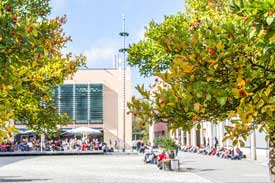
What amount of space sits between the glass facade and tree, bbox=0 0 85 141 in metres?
56.5

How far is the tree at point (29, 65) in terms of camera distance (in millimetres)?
4547

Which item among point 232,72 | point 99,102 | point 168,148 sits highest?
point 99,102

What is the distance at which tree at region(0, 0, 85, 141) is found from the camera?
179 inches

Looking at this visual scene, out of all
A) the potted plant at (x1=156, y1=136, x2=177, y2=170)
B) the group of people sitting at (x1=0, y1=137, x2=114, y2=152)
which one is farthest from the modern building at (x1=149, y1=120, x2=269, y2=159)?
the group of people sitting at (x1=0, y1=137, x2=114, y2=152)

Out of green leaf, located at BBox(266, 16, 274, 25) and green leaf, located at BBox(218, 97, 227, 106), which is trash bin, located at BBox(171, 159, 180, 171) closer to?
green leaf, located at BBox(218, 97, 227, 106)

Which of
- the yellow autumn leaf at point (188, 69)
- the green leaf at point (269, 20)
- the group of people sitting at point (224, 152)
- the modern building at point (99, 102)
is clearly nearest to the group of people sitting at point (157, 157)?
the group of people sitting at point (224, 152)

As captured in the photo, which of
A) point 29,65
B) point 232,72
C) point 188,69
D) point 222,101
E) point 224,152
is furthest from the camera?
point 224,152

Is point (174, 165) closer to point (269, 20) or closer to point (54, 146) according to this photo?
point (269, 20)

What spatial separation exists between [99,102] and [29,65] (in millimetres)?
63103

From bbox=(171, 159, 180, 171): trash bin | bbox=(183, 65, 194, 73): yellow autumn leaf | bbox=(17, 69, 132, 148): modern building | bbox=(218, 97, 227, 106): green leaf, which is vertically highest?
bbox=(17, 69, 132, 148): modern building

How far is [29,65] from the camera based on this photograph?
6.04 m

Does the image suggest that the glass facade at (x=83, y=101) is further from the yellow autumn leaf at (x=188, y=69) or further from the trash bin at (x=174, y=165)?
the yellow autumn leaf at (x=188, y=69)

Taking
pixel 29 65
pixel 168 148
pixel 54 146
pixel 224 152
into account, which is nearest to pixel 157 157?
pixel 168 148

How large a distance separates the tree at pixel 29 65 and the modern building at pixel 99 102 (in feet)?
185
